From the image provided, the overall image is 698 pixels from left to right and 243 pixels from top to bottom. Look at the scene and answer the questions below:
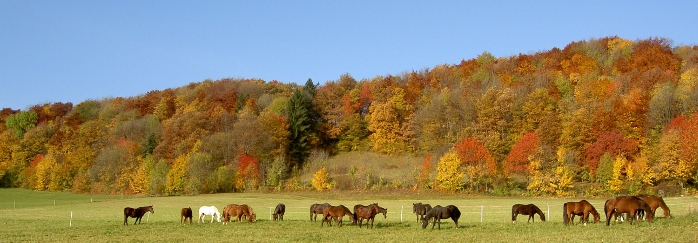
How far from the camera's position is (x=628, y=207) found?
77.7 ft

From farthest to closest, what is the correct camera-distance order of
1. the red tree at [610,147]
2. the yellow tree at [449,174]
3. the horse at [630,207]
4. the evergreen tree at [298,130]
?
the evergreen tree at [298,130] < the yellow tree at [449,174] < the red tree at [610,147] < the horse at [630,207]

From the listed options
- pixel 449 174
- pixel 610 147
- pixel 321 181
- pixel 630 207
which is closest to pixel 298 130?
pixel 321 181

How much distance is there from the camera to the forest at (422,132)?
68.1 metres

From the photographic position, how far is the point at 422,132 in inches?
3565

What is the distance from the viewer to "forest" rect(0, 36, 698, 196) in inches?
2682

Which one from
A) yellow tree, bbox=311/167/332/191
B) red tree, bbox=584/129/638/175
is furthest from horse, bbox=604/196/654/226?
yellow tree, bbox=311/167/332/191

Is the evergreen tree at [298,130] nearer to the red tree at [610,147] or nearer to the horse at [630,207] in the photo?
the red tree at [610,147]

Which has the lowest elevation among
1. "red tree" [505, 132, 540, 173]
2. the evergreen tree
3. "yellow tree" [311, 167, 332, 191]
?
"yellow tree" [311, 167, 332, 191]

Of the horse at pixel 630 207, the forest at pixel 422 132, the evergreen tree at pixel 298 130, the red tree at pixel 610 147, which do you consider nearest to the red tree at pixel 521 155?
the forest at pixel 422 132

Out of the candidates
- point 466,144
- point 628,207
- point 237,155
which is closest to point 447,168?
point 466,144

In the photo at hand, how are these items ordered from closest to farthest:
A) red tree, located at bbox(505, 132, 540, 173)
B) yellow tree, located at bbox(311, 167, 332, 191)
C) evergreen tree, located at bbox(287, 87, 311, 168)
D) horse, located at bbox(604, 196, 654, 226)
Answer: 1. horse, located at bbox(604, 196, 654, 226)
2. red tree, located at bbox(505, 132, 540, 173)
3. yellow tree, located at bbox(311, 167, 332, 191)
4. evergreen tree, located at bbox(287, 87, 311, 168)

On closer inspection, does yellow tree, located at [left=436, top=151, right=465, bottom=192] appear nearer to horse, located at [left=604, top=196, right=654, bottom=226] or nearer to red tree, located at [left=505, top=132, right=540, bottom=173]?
red tree, located at [left=505, top=132, right=540, bottom=173]

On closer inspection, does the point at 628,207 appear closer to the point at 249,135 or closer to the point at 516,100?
the point at 516,100

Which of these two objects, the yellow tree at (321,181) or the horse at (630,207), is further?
the yellow tree at (321,181)
